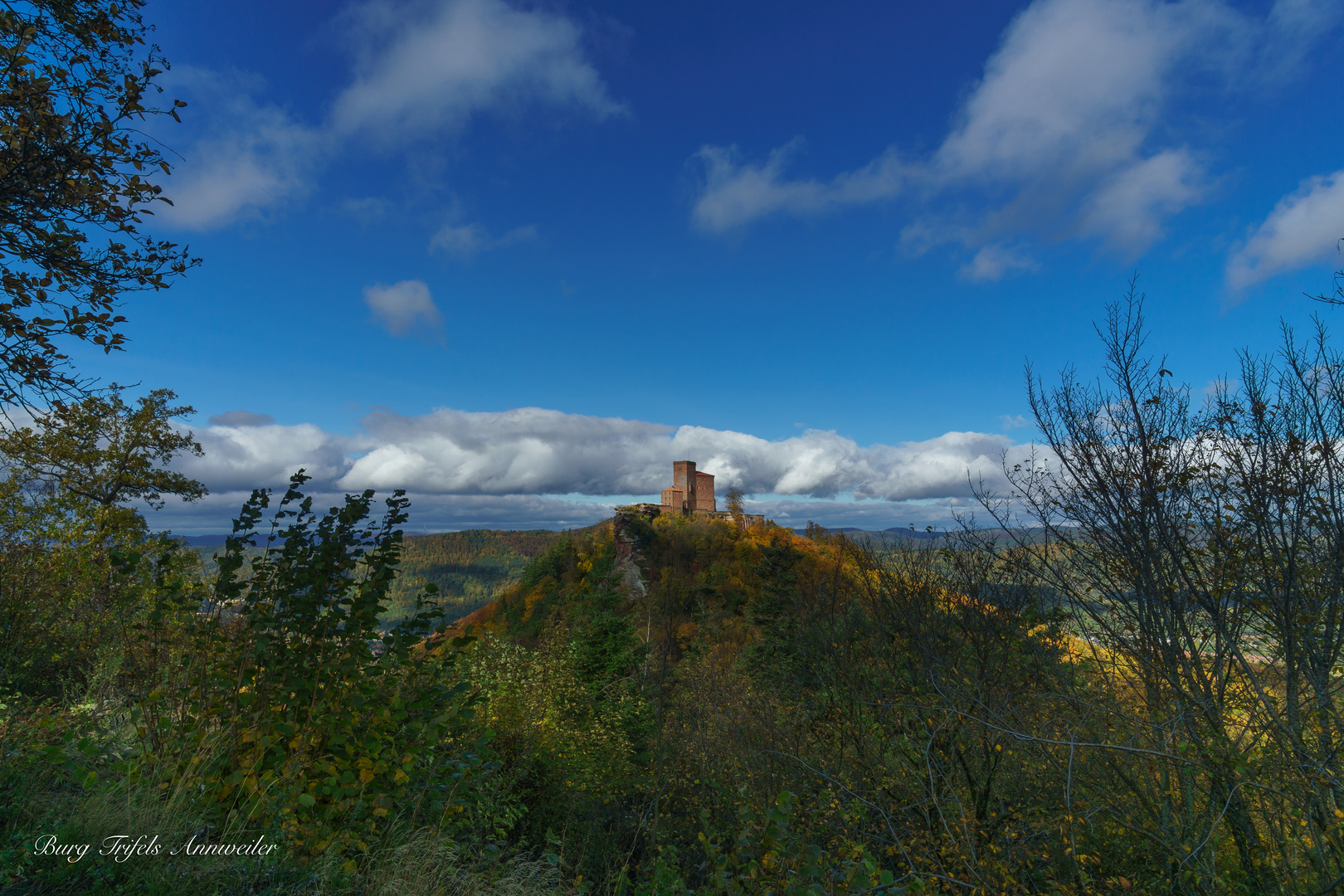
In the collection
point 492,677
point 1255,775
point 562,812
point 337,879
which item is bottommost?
point 562,812

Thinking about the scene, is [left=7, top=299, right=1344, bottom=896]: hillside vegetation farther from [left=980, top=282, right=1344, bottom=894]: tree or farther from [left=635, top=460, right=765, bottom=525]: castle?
[left=635, top=460, right=765, bottom=525]: castle

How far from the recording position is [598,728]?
53.9 feet

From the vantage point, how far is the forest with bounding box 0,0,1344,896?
341cm

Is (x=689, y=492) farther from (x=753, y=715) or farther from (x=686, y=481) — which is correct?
(x=753, y=715)

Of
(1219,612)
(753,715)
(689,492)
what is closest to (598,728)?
(753,715)

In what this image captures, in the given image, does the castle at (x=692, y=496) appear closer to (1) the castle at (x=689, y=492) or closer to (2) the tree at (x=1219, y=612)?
(1) the castle at (x=689, y=492)

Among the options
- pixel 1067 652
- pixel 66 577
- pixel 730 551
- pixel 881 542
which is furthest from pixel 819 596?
pixel 730 551

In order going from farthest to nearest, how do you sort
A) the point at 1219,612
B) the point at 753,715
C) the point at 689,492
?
the point at 689,492, the point at 753,715, the point at 1219,612

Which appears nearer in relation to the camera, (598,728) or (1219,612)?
(1219,612)

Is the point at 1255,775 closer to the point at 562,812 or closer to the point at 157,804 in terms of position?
the point at 157,804

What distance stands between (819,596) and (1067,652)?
14.2 m

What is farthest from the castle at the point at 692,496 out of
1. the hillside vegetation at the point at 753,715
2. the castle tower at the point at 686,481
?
the hillside vegetation at the point at 753,715

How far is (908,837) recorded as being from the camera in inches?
364

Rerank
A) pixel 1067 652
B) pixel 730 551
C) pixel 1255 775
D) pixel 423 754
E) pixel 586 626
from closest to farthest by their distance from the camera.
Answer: pixel 423 754 < pixel 1255 775 < pixel 1067 652 < pixel 586 626 < pixel 730 551
